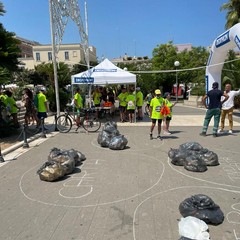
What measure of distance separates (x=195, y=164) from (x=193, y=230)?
2714 mm

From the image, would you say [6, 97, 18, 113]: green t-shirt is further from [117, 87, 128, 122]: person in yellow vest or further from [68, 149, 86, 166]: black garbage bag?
[68, 149, 86, 166]: black garbage bag

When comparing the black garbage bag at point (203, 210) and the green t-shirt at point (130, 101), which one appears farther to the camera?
the green t-shirt at point (130, 101)

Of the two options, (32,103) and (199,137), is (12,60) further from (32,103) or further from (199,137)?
(199,137)

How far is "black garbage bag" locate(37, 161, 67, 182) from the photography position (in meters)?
5.26

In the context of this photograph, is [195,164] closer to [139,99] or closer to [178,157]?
[178,157]

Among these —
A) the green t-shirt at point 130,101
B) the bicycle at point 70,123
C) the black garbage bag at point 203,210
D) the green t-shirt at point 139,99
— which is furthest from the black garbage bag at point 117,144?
the green t-shirt at point 139,99

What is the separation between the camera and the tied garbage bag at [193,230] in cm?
307

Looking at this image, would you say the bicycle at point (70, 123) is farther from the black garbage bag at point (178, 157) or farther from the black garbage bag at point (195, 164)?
the black garbage bag at point (195, 164)

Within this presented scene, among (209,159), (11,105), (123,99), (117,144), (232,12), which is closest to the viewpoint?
(209,159)

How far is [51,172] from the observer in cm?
525

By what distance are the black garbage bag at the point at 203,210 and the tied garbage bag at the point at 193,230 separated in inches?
15.5

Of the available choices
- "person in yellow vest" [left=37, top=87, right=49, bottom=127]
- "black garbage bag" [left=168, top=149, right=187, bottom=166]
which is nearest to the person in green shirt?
"person in yellow vest" [left=37, top=87, right=49, bottom=127]

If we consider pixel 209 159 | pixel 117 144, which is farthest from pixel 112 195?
pixel 117 144

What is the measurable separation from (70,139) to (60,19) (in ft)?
25.0
